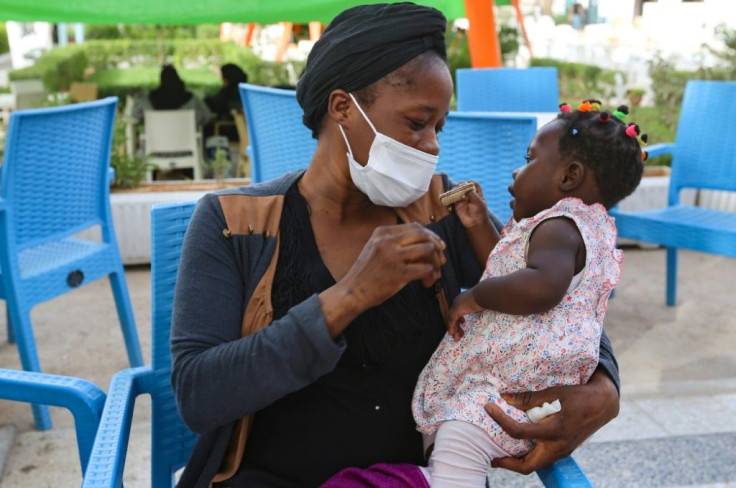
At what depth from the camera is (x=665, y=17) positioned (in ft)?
41.9

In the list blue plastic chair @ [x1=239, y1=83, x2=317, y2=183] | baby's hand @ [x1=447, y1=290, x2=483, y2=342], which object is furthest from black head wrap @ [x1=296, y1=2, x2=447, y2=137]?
blue plastic chair @ [x1=239, y1=83, x2=317, y2=183]

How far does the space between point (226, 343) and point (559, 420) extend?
0.62m

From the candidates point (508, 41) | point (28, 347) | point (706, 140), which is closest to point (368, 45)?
point (28, 347)

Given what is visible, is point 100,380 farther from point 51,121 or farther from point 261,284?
point 261,284

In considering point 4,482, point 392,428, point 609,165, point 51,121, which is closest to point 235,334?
point 392,428

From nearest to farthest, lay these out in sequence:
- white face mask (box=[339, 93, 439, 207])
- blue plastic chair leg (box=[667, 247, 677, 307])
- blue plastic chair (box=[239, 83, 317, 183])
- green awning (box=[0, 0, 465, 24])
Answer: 1. white face mask (box=[339, 93, 439, 207])
2. blue plastic chair (box=[239, 83, 317, 183])
3. green awning (box=[0, 0, 465, 24])
4. blue plastic chair leg (box=[667, 247, 677, 307])

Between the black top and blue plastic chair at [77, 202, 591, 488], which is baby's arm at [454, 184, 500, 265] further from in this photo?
blue plastic chair at [77, 202, 591, 488]

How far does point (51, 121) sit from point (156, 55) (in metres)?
13.9

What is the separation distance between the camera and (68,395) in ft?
5.37

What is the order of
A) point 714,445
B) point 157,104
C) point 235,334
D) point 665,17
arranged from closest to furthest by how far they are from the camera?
point 235,334 < point 714,445 < point 157,104 < point 665,17

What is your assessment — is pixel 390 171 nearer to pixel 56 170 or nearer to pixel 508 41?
pixel 56 170

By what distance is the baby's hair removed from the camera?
1708mm

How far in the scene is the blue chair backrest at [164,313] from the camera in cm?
175

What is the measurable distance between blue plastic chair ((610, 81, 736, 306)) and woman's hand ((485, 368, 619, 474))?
2.75 meters
